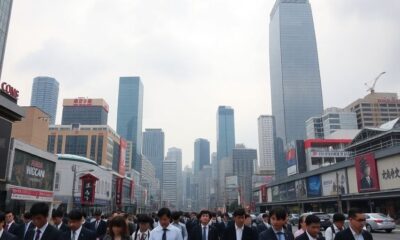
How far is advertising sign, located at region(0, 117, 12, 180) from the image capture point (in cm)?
3478

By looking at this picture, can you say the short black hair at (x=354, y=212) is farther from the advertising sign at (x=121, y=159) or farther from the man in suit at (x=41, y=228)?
the advertising sign at (x=121, y=159)

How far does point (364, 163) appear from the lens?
4725cm

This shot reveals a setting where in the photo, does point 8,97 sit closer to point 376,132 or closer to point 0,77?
point 0,77

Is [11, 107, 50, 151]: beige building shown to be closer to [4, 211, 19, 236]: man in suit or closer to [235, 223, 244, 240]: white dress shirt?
[4, 211, 19, 236]: man in suit

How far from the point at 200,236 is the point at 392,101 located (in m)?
170

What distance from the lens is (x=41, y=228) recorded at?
6.07 m

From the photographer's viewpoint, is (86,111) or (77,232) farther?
(86,111)

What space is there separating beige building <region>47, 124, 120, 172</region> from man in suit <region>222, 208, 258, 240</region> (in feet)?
383

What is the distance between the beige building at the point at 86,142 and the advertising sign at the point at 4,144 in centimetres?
8559

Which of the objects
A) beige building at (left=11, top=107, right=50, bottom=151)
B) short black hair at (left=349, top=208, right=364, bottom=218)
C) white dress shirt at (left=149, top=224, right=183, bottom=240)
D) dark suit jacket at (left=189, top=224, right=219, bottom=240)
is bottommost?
dark suit jacket at (left=189, top=224, right=219, bottom=240)

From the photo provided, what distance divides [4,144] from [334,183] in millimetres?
44206

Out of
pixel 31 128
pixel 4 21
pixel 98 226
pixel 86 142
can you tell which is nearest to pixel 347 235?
pixel 98 226

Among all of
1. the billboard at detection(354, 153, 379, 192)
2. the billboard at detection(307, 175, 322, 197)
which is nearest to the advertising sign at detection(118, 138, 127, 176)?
the billboard at detection(307, 175, 322, 197)

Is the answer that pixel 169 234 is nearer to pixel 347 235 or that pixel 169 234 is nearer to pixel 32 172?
pixel 347 235
